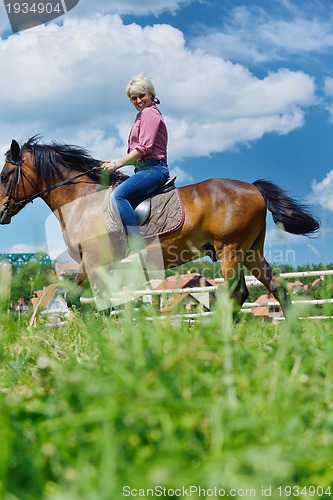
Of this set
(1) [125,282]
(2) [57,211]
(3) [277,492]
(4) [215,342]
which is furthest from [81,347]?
(2) [57,211]

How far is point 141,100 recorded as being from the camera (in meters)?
7.24

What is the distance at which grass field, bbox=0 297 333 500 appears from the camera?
3.74 ft

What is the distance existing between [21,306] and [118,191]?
10.6ft

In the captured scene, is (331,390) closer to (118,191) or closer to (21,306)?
(21,306)

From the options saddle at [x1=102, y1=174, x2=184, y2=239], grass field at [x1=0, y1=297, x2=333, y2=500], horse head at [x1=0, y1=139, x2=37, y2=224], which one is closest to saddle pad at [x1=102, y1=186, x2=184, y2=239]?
saddle at [x1=102, y1=174, x2=184, y2=239]

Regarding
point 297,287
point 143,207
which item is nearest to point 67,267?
point 143,207

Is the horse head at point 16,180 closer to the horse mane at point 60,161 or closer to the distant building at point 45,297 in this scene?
the horse mane at point 60,161

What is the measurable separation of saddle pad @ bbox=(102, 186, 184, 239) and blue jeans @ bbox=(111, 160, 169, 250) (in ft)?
0.33

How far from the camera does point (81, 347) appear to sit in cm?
318

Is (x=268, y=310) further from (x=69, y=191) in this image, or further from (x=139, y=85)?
(x=139, y=85)

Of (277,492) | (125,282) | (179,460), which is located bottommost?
(277,492)

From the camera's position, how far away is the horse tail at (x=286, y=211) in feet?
26.6

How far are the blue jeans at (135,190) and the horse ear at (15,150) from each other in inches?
68.5

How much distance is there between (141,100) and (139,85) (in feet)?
0.58
